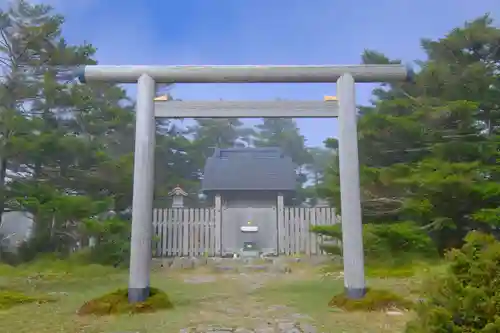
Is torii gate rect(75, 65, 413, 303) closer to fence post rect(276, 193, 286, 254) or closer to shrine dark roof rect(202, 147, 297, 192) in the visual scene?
fence post rect(276, 193, 286, 254)

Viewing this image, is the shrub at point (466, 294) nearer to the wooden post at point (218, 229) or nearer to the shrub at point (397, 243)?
the shrub at point (397, 243)

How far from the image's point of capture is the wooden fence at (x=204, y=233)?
10992 mm

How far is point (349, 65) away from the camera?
4770 mm

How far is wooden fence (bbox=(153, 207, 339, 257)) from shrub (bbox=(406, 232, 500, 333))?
354 inches

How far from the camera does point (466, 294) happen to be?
187 cm

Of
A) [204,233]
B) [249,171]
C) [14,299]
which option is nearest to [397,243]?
[204,233]

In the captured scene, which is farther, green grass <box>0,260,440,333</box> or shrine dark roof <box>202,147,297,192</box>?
shrine dark roof <box>202,147,297,192</box>

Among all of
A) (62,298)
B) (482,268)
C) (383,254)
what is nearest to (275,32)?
(383,254)

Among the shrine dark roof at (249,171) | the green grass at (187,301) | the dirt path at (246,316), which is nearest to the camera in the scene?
the dirt path at (246,316)

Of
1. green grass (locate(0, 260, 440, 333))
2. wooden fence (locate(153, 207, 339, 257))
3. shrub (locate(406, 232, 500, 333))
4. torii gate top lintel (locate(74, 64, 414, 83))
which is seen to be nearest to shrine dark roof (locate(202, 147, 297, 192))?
wooden fence (locate(153, 207, 339, 257))

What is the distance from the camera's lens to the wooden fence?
11.0 m

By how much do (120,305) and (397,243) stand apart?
520 cm

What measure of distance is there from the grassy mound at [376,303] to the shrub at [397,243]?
309 cm

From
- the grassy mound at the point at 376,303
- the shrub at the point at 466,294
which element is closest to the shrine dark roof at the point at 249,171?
the grassy mound at the point at 376,303
